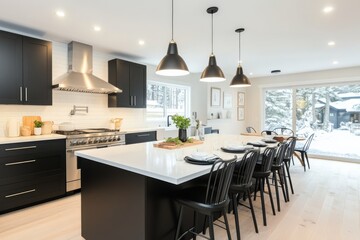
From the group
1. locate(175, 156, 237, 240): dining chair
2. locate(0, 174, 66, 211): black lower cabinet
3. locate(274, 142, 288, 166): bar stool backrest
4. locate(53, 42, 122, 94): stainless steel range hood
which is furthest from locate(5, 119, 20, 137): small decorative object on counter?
locate(274, 142, 288, 166): bar stool backrest

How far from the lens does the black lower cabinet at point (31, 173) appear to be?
2869 millimetres

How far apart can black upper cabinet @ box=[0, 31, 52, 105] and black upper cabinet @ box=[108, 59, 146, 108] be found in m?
1.18

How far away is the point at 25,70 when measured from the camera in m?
3.26

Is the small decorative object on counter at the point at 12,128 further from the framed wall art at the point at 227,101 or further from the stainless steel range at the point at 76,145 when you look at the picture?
the framed wall art at the point at 227,101

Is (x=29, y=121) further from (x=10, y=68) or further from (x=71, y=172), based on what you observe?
(x=71, y=172)

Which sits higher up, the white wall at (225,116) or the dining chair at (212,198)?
the white wall at (225,116)

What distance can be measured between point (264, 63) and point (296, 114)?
7.82 ft

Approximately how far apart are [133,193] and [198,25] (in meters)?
2.48

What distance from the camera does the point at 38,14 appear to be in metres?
2.85

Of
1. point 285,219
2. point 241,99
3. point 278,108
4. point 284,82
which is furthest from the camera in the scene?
point 241,99

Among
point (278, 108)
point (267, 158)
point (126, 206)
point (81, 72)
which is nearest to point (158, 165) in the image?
point (126, 206)

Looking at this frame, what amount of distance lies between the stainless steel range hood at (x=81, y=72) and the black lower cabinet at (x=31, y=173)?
1.00m

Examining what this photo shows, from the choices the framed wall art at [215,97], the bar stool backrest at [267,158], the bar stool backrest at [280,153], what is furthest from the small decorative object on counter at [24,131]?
the framed wall art at [215,97]

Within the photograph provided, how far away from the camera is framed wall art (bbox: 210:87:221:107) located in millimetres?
6902
